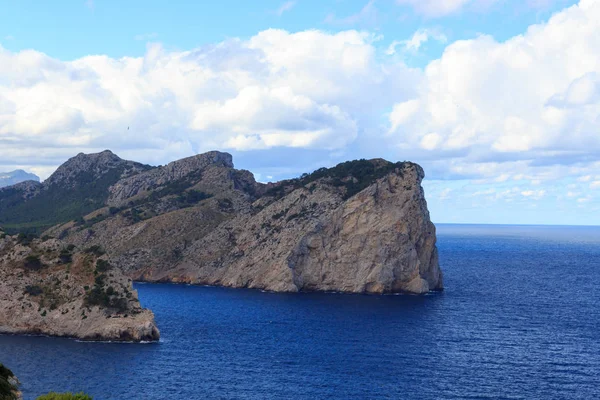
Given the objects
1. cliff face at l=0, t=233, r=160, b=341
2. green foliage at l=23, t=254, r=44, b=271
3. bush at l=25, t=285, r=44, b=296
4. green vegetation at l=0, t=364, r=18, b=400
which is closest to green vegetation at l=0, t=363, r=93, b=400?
green vegetation at l=0, t=364, r=18, b=400

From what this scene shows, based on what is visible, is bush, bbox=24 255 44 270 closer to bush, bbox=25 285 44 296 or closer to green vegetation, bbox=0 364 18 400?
bush, bbox=25 285 44 296

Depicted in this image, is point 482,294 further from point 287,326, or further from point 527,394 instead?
point 527,394

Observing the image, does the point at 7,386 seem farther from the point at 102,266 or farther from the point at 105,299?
the point at 102,266

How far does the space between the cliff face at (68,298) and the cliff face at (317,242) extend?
5814cm

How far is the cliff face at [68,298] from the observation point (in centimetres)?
9606

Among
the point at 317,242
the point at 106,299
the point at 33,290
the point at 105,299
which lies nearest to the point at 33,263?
the point at 33,290

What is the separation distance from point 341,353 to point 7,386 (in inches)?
1805

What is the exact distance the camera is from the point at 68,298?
101m

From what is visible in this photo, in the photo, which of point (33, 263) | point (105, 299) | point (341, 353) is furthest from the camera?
point (33, 263)

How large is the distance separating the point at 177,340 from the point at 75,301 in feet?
57.9

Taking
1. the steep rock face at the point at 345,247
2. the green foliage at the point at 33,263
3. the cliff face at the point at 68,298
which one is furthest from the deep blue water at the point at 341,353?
the green foliage at the point at 33,263

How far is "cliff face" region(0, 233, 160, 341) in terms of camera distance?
96.1 metres

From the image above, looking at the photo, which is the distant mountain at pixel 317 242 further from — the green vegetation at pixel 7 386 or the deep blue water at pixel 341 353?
the green vegetation at pixel 7 386

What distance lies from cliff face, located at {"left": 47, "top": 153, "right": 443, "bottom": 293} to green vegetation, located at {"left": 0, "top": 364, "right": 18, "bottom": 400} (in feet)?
310
